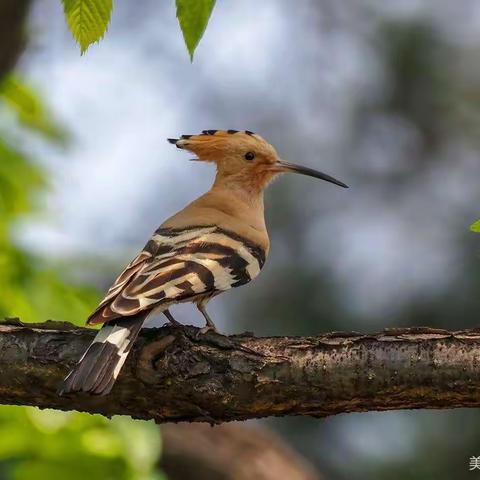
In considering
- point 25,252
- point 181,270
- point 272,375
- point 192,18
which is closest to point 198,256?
point 181,270

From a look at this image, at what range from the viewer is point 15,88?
434cm

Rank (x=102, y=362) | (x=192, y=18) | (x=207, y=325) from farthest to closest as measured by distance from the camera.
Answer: (x=207, y=325), (x=102, y=362), (x=192, y=18)

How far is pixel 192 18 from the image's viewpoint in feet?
7.07

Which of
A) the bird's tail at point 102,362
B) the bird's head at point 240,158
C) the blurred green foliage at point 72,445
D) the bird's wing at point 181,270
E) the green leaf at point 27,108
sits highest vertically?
the bird's head at point 240,158

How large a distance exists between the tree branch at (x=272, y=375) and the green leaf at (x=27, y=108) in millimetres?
1585

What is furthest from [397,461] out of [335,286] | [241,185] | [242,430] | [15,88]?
[15,88]

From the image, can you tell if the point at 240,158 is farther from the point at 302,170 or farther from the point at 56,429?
the point at 56,429

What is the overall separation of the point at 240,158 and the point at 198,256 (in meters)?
1.14

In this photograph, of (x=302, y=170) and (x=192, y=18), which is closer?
(x=192, y=18)

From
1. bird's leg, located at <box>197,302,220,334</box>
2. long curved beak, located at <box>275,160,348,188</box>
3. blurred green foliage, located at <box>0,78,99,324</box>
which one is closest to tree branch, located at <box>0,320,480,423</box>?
bird's leg, located at <box>197,302,220,334</box>

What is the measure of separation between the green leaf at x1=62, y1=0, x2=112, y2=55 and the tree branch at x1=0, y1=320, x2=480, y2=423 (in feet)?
2.84

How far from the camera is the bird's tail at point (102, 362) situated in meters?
2.69

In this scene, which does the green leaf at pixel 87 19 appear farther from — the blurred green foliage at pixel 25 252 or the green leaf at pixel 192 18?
the blurred green foliage at pixel 25 252

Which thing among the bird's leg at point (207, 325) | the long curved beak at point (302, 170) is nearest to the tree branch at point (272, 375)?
the bird's leg at point (207, 325)
